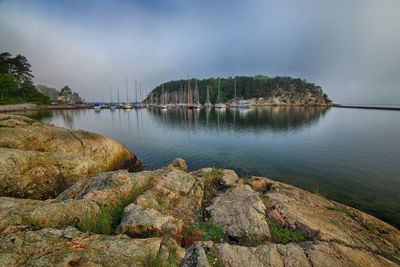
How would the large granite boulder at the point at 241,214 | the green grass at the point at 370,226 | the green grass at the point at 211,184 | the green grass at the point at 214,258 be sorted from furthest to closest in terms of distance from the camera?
1. the green grass at the point at 211,184
2. the green grass at the point at 370,226
3. the large granite boulder at the point at 241,214
4. the green grass at the point at 214,258

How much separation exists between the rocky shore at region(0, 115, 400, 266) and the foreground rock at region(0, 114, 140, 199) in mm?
88

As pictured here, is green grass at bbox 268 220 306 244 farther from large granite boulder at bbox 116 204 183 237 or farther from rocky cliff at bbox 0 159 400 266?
large granite boulder at bbox 116 204 183 237

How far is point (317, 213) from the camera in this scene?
33.5ft

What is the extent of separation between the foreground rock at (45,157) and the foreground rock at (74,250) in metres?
6.87

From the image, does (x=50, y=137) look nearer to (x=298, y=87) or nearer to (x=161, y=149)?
(x=161, y=149)

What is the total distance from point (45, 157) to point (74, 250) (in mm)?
9826

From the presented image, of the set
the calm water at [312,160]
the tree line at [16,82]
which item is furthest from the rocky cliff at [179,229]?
the tree line at [16,82]

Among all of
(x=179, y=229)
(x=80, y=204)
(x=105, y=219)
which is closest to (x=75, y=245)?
(x=105, y=219)

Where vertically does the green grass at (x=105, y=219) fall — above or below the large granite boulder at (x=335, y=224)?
above

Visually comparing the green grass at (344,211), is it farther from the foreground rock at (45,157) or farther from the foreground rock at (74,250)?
the foreground rock at (45,157)

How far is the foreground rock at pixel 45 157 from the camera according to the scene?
36.1ft

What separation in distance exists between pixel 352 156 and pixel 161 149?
27206mm

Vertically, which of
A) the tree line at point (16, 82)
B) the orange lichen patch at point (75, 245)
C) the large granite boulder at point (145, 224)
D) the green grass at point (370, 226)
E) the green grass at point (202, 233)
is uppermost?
the tree line at point (16, 82)

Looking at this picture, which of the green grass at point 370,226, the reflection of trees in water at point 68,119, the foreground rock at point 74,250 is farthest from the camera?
the reflection of trees in water at point 68,119
